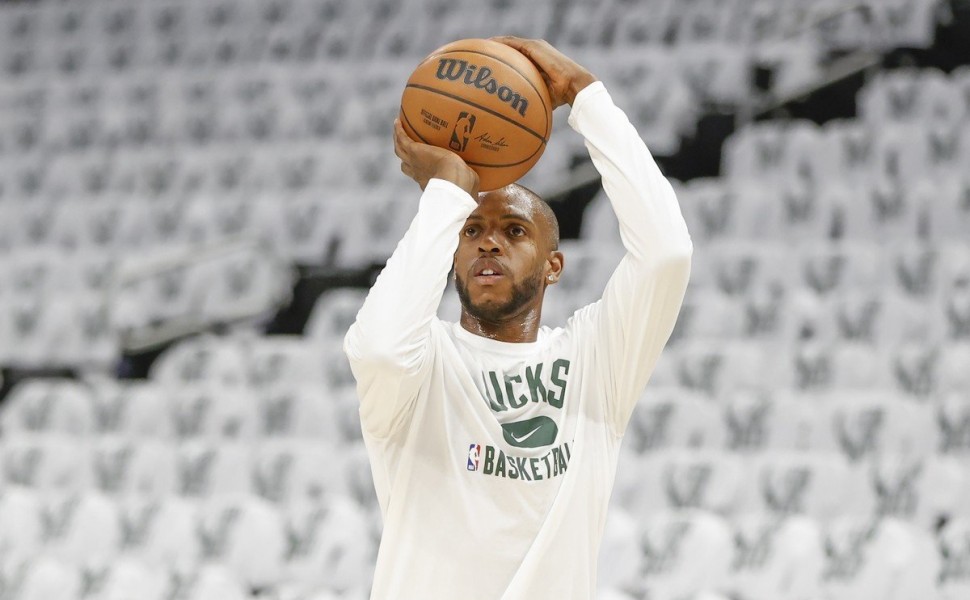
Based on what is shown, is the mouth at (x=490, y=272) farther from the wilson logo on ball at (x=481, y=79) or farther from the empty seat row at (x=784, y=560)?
the empty seat row at (x=784, y=560)

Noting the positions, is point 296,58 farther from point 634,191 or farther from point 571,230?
point 634,191

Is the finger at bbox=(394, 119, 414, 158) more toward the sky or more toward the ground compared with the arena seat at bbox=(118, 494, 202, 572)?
more toward the sky

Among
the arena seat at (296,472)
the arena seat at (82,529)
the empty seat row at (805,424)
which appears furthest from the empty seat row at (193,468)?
the empty seat row at (805,424)

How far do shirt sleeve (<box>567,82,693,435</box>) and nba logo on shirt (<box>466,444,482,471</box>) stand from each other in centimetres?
20

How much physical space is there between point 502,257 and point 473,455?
0.26m

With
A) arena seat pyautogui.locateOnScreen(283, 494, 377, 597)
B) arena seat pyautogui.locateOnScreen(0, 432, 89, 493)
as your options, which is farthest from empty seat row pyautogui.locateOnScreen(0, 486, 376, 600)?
arena seat pyautogui.locateOnScreen(0, 432, 89, 493)

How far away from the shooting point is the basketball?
1810 mm

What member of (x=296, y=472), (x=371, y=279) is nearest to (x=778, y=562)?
(x=296, y=472)

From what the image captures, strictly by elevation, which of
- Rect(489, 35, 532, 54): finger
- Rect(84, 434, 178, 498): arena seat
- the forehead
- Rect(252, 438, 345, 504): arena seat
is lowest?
Rect(84, 434, 178, 498): arena seat

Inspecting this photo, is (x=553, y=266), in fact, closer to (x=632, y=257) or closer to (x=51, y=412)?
(x=632, y=257)

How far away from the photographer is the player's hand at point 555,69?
1.87m

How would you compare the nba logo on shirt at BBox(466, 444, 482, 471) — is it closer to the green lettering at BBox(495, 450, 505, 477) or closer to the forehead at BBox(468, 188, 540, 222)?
the green lettering at BBox(495, 450, 505, 477)

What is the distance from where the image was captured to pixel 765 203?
5.35 m

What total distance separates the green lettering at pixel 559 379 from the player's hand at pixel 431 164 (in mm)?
250
